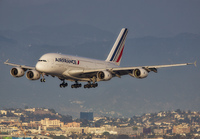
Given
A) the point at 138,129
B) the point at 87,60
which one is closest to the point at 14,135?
the point at 138,129

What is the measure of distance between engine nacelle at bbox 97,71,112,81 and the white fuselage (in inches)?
126

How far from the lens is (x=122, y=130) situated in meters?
180

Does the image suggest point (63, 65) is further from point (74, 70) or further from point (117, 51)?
point (117, 51)

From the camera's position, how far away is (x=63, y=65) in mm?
83125

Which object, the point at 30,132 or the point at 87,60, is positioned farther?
the point at 30,132

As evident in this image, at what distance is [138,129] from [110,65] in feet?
272

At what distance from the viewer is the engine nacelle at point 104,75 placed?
278 ft

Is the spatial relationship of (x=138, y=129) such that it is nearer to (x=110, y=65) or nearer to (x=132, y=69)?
(x=110, y=65)

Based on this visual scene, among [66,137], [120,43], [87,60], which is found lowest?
[66,137]

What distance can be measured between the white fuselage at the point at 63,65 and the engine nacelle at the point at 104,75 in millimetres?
3191

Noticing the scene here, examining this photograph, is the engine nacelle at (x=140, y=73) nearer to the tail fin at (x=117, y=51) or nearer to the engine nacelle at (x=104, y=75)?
the engine nacelle at (x=104, y=75)

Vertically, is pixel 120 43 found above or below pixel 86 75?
above

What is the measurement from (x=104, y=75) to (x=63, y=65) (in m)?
7.37

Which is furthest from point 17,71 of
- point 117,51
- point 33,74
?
point 117,51
